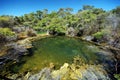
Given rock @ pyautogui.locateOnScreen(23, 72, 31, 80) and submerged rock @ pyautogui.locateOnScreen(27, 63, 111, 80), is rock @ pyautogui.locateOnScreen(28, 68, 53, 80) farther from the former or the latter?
rock @ pyautogui.locateOnScreen(23, 72, 31, 80)

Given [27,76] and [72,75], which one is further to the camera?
[27,76]

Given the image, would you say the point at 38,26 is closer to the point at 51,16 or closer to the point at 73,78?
the point at 51,16

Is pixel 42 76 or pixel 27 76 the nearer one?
pixel 42 76

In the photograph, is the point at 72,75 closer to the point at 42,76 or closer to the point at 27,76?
the point at 42,76

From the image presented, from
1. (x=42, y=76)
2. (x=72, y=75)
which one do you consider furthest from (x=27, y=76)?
(x=72, y=75)

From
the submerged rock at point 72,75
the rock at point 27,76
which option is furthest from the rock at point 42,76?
the rock at point 27,76

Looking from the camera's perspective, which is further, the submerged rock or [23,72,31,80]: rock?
[23,72,31,80]: rock

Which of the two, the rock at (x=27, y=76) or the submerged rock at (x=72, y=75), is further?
the rock at (x=27, y=76)

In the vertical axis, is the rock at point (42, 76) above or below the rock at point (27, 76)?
above

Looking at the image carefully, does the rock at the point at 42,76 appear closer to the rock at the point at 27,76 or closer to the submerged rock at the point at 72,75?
the submerged rock at the point at 72,75

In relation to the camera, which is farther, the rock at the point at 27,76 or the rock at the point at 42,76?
the rock at the point at 27,76

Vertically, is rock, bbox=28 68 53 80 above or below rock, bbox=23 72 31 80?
above

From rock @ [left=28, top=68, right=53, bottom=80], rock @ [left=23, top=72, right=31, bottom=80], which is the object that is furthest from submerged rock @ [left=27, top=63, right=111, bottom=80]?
rock @ [left=23, top=72, right=31, bottom=80]

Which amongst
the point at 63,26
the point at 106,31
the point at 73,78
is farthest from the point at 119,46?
the point at 63,26
